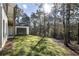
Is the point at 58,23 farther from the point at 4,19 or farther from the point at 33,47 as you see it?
the point at 4,19

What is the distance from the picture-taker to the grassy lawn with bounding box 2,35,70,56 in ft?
14.4

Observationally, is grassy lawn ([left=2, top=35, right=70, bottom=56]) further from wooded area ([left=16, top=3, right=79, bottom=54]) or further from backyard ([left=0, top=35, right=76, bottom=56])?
wooded area ([left=16, top=3, right=79, bottom=54])

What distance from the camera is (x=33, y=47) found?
439 centimetres

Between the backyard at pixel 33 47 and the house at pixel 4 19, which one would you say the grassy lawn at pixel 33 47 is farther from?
the house at pixel 4 19

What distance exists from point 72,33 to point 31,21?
68cm

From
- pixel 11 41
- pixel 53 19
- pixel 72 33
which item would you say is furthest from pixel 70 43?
pixel 11 41

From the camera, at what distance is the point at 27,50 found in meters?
4.38

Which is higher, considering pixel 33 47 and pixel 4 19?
pixel 4 19

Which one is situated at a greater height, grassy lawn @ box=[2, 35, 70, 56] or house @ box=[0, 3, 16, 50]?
house @ box=[0, 3, 16, 50]

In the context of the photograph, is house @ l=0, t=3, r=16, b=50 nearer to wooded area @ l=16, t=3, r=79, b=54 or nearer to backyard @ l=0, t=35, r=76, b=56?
backyard @ l=0, t=35, r=76, b=56

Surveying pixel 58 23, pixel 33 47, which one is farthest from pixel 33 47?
pixel 58 23

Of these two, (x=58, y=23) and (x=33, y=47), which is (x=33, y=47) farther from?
(x=58, y=23)

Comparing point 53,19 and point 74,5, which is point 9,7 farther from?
point 74,5

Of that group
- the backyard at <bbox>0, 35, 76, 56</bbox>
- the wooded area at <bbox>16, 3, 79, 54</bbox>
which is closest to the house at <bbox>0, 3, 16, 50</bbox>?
the backyard at <bbox>0, 35, 76, 56</bbox>
